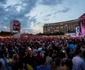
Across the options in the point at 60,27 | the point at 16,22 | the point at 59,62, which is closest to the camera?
the point at 59,62

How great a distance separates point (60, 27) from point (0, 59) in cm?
16315

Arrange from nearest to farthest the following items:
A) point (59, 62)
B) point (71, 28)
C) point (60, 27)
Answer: point (59, 62) < point (71, 28) < point (60, 27)

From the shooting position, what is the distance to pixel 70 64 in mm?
7742

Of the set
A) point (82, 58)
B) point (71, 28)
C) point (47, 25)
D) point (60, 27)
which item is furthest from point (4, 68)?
point (47, 25)

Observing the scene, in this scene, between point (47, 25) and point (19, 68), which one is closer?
point (19, 68)

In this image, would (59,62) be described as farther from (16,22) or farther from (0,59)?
(16,22)

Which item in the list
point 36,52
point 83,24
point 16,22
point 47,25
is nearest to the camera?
point 36,52

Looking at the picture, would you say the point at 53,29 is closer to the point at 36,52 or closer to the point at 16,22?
the point at 16,22

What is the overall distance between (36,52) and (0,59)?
17.2 feet

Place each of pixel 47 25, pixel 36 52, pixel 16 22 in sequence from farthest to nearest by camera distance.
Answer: pixel 47 25 → pixel 16 22 → pixel 36 52

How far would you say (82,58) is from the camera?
7465 millimetres

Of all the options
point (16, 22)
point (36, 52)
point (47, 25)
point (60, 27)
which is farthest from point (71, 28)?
point (36, 52)

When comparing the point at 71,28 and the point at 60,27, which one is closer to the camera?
the point at 71,28

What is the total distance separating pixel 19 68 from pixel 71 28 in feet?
500
